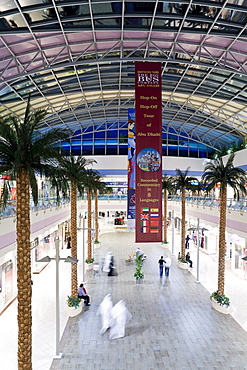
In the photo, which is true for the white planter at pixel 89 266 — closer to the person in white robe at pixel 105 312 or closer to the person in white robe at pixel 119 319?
the person in white robe at pixel 105 312

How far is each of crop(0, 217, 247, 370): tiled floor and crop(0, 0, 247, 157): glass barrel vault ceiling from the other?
27.1 ft

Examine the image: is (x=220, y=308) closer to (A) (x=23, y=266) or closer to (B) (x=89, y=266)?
(B) (x=89, y=266)

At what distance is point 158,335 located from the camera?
38.4 ft

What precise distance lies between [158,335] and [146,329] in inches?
27.6

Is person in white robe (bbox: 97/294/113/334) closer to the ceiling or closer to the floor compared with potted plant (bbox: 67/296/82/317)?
closer to the floor

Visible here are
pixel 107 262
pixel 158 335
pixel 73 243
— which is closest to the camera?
pixel 158 335

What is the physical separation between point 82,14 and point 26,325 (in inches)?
543

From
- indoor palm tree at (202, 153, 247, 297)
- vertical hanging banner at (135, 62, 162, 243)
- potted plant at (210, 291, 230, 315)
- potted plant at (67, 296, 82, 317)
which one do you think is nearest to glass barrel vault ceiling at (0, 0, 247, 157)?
vertical hanging banner at (135, 62, 162, 243)

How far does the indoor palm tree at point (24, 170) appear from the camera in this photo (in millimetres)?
6750

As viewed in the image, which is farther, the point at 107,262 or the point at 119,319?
the point at 107,262

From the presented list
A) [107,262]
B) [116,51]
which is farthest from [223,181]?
[107,262]

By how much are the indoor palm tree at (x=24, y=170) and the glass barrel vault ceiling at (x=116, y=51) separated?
92 cm

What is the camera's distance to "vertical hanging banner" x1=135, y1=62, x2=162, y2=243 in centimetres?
1422

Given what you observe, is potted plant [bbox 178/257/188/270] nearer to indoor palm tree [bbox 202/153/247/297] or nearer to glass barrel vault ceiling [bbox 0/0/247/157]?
indoor palm tree [bbox 202/153/247/297]
